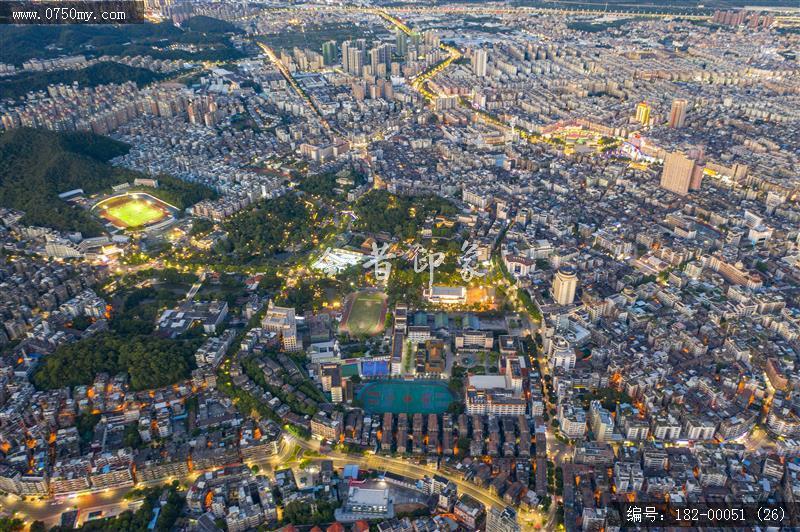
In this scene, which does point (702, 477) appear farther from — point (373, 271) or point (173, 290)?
point (173, 290)

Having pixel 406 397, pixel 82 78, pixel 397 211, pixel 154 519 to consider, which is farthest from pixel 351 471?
pixel 82 78

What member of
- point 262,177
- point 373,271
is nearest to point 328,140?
point 262,177

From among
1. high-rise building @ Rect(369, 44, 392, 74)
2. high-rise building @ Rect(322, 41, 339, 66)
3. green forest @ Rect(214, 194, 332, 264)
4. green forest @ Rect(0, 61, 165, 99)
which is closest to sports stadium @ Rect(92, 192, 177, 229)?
green forest @ Rect(214, 194, 332, 264)

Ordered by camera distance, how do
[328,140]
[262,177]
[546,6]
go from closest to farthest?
[262,177] < [328,140] < [546,6]

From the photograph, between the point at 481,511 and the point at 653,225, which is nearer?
the point at 481,511

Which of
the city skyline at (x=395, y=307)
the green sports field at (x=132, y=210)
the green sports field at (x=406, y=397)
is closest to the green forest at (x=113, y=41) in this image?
the city skyline at (x=395, y=307)

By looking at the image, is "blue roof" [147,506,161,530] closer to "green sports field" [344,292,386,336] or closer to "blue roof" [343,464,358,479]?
"blue roof" [343,464,358,479]
